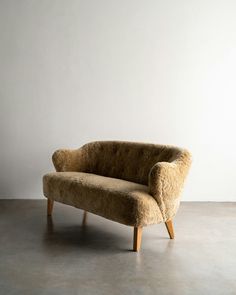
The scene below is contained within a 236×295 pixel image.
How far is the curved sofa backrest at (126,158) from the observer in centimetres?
307

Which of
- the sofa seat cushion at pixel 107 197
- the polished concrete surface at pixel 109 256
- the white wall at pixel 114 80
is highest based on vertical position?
the white wall at pixel 114 80

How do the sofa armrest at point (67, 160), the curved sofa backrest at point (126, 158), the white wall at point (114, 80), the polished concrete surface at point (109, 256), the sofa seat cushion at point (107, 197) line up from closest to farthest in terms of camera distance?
1. the polished concrete surface at point (109, 256)
2. the sofa seat cushion at point (107, 197)
3. the curved sofa backrest at point (126, 158)
4. the sofa armrest at point (67, 160)
5. the white wall at point (114, 80)

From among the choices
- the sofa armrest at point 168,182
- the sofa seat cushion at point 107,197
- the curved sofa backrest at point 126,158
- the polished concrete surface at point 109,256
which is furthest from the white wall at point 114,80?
the sofa armrest at point 168,182

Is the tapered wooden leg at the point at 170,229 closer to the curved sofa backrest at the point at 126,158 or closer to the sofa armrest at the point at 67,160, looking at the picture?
the curved sofa backrest at the point at 126,158

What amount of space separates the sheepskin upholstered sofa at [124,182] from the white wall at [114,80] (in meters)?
0.54

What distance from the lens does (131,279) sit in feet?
6.73

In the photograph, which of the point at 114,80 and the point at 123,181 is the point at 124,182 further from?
the point at 114,80

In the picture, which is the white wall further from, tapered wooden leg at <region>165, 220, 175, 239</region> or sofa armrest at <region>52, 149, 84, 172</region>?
tapered wooden leg at <region>165, 220, 175, 239</region>

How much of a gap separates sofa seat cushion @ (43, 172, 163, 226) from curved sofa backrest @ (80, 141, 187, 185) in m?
0.35

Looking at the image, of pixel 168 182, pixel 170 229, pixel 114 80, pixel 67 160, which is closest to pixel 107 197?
pixel 168 182

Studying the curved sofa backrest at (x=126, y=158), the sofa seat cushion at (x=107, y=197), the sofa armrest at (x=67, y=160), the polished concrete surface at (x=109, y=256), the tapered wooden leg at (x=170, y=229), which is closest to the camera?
the polished concrete surface at (x=109, y=256)

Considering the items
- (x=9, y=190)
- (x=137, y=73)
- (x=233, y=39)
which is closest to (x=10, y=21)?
(x=137, y=73)

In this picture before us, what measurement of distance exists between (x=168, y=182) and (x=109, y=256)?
2.16 feet

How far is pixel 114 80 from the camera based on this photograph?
3898mm
